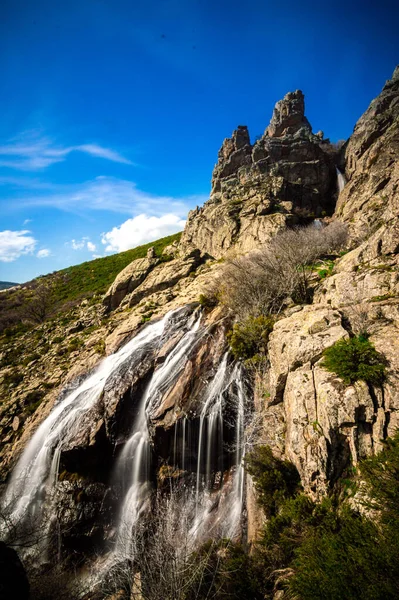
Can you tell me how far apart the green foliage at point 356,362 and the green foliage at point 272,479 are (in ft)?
12.7

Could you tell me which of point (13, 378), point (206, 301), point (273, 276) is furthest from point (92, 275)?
point (273, 276)

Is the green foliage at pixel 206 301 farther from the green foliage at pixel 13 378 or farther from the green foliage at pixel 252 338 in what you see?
the green foliage at pixel 13 378

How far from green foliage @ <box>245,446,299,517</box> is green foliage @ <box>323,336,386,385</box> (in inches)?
153

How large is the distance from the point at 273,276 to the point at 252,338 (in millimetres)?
5419

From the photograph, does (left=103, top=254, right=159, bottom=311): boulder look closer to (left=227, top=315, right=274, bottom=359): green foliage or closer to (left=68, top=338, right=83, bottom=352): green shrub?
(left=68, top=338, right=83, bottom=352): green shrub

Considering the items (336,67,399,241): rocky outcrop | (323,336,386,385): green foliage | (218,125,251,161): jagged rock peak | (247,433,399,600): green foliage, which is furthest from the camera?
(218,125,251,161): jagged rock peak

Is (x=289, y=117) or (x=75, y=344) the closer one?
(x=75, y=344)

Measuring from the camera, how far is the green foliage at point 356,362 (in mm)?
7902

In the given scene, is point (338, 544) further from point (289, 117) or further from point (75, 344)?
point (289, 117)

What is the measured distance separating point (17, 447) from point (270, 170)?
4339 cm

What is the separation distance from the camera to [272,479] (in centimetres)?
859

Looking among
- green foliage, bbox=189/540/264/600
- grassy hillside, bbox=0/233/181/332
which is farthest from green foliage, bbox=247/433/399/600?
grassy hillside, bbox=0/233/181/332

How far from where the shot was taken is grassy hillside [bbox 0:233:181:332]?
37344 millimetres

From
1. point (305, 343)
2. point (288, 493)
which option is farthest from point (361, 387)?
point (288, 493)
